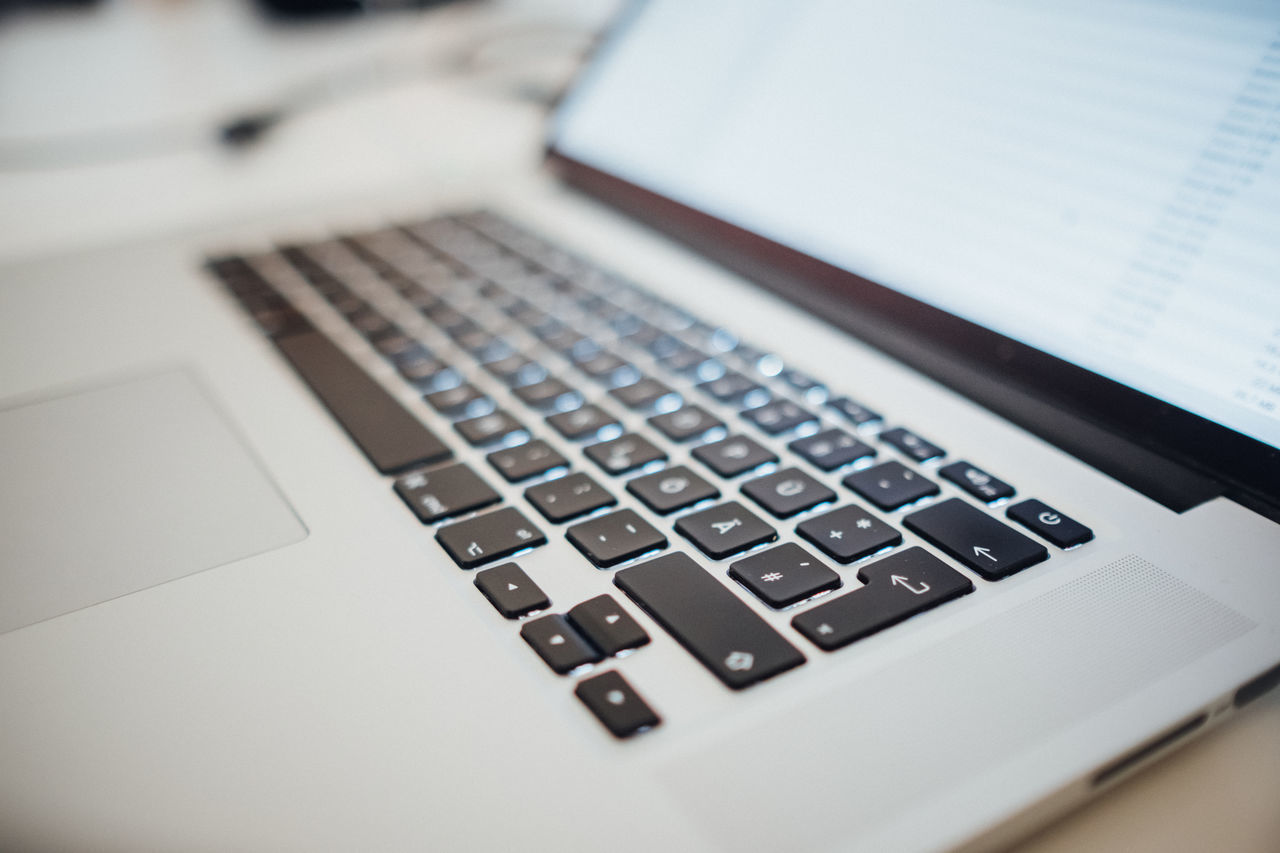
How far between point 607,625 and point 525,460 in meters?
0.10

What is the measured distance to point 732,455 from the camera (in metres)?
0.32

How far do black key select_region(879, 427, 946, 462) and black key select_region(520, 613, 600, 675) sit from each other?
15cm

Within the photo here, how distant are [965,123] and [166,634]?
362 millimetres

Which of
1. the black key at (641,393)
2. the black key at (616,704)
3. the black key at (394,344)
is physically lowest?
the black key at (616,704)

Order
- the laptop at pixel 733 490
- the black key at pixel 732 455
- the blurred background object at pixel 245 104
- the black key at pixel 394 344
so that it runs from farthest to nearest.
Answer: the blurred background object at pixel 245 104 < the black key at pixel 394 344 < the black key at pixel 732 455 < the laptop at pixel 733 490

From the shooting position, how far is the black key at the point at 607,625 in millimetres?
238

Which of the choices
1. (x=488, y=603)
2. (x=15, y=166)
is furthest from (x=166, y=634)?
(x=15, y=166)

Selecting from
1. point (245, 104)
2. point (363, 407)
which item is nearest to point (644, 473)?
point (363, 407)

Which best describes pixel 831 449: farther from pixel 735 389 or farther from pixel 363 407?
pixel 363 407

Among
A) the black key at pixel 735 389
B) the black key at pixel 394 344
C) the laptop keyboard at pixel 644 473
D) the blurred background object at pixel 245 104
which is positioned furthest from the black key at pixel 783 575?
the blurred background object at pixel 245 104

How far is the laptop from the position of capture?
21 cm

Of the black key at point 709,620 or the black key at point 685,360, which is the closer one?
the black key at point 709,620

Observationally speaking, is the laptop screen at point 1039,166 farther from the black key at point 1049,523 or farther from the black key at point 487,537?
the black key at point 487,537

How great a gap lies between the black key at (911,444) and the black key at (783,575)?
76mm
